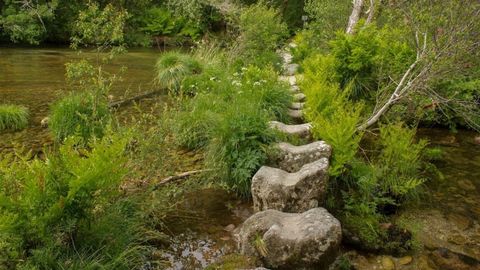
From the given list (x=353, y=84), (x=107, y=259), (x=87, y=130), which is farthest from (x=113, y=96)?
(x=107, y=259)

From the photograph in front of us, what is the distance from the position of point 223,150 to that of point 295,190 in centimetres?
118

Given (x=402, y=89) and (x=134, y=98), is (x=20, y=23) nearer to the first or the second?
(x=134, y=98)

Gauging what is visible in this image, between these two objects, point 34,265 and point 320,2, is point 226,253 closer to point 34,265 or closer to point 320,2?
point 34,265

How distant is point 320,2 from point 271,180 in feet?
34.6

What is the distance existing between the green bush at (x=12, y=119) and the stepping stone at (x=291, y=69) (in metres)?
6.01

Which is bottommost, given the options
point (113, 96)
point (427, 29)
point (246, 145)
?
point (113, 96)

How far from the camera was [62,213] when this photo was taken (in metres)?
3.35

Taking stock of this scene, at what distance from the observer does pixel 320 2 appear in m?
14.0

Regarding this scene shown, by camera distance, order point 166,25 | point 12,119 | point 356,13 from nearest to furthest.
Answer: point 12,119
point 356,13
point 166,25

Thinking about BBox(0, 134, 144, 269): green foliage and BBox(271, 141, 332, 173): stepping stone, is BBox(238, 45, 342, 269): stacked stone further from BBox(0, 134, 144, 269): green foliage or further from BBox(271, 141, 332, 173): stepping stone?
BBox(0, 134, 144, 269): green foliage

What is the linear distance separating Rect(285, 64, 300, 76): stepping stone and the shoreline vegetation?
1.00 meters

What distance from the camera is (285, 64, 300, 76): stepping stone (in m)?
11.2

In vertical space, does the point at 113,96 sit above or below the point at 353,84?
below

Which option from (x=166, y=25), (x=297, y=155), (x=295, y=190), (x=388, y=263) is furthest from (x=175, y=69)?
(x=166, y=25)
